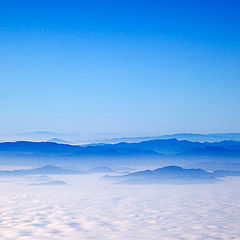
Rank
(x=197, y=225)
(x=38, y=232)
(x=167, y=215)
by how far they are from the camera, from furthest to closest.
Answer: (x=167, y=215)
(x=197, y=225)
(x=38, y=232)

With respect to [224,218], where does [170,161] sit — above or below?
above

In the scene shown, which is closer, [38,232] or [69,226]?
[38,232]

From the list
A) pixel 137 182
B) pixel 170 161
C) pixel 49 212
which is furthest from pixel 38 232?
pixel 170 161

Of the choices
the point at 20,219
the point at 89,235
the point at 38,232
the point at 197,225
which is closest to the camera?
the point at 89,235

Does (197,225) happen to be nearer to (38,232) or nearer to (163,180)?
(38,232)

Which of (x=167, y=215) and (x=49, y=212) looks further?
(x=49, y=212)

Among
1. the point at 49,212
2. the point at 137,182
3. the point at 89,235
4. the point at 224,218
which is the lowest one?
the point at 89,235

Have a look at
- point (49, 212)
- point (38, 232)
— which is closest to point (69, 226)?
point (38, 232)

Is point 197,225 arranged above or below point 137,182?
below

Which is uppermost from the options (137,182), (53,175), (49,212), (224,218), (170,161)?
(170,161)

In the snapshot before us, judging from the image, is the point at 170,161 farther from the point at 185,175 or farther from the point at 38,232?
the point at 38,232
